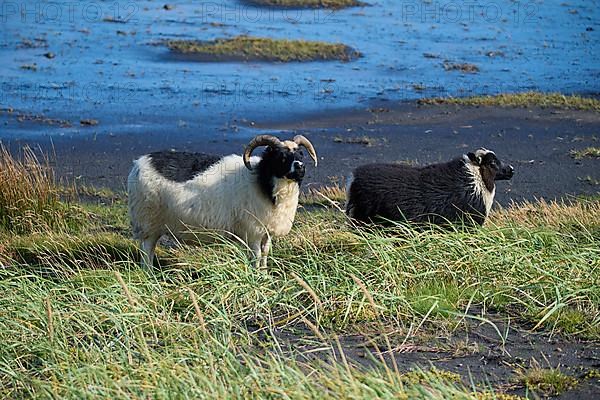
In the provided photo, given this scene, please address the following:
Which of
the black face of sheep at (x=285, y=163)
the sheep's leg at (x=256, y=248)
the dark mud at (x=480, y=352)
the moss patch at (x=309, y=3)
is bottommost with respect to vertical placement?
the sheep's leg at (x=256, y=248)

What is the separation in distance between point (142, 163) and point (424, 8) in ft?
74.7

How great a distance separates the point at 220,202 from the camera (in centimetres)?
1016

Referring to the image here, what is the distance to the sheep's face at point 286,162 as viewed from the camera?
32.4 feet

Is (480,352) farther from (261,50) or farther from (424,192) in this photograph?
(261,50)

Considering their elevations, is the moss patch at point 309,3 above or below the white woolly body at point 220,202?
below

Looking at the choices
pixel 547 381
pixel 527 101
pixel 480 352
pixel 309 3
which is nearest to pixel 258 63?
pixel 527 101

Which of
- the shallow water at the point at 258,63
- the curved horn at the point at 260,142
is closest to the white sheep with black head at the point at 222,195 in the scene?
the curved horn at the point at 260,142

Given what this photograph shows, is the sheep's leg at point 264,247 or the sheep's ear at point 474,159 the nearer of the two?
the sheep's leg at point 264,247

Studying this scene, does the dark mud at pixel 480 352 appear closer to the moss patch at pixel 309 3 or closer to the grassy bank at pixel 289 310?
the grassy bank at pixel 289 310

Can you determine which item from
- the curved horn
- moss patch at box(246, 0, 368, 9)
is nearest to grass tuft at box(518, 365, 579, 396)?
the curved horn

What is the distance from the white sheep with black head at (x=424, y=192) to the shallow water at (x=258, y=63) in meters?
7.79

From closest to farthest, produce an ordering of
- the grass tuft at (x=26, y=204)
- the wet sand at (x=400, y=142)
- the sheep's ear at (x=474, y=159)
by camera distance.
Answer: the sheep's ear at (x=474, y=159), the grass tuft at (x=26, y=204), the wet sand at (x=400, y=142)

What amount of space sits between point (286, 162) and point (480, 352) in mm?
3234

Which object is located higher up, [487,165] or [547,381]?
[487,165]
